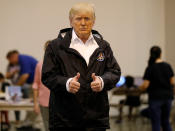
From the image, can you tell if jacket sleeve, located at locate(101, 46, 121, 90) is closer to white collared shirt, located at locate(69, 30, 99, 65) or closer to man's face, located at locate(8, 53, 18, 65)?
white collared shirt, located at locate(69, 30, 99, 65)

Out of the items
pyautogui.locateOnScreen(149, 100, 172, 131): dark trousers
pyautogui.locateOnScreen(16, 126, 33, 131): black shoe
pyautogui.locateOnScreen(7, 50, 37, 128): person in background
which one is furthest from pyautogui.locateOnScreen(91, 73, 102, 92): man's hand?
pyautogui.locateOnScreen(16, 126, 33, 131): black shoe

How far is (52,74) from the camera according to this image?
2018 mm

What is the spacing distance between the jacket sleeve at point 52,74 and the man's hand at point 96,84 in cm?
15

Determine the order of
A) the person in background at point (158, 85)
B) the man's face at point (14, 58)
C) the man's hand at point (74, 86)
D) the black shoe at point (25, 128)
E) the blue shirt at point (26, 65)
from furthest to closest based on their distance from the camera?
the man's face at point (14, 58) < the blue shirt at point (26, 65) < the black shoe at point (25, 128) < the person in background at point (158, 85) < the man's hand at point (74, 86)

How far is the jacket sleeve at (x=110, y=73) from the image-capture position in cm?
202

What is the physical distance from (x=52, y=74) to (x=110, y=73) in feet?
1.04

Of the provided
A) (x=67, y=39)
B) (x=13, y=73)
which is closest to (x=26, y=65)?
(x=13, y=73)

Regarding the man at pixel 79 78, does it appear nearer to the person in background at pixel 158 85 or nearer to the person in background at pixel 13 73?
the person in background at pixel 158 85

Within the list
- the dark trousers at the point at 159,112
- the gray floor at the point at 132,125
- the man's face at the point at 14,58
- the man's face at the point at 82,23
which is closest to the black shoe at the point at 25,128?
the gray floor at the point at 132,125

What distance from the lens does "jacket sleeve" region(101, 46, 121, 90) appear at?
2020mm

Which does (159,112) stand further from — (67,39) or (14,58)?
(67,39)

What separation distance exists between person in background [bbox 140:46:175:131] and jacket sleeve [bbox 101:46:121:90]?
133 inches

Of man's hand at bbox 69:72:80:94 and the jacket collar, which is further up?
the jacket collar

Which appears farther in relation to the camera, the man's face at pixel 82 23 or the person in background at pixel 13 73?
the person in background at pixel 13 73
